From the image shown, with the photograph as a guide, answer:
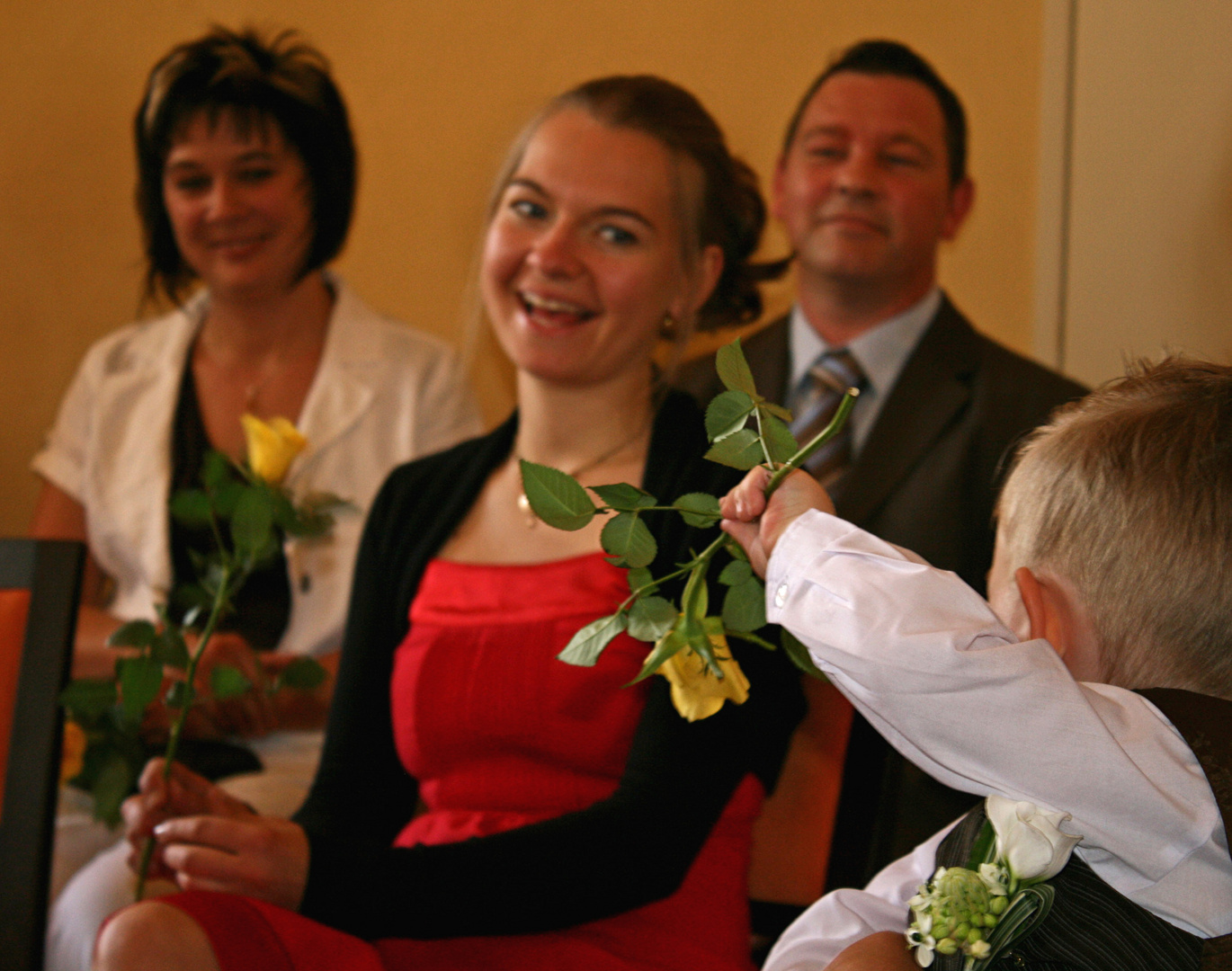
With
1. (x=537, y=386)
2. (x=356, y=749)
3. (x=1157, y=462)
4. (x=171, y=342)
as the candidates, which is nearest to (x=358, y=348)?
(x=171, y=342)

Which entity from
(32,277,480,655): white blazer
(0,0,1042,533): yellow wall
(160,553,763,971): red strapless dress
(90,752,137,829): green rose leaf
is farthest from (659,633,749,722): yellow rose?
(0,0,1042,533): yellow wall

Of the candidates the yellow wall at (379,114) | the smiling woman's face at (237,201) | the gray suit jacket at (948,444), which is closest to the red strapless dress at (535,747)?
the gray suit jacket at (948,444)

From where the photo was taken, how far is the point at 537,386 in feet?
4.58

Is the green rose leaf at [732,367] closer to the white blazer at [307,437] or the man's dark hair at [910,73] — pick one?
the white blazer at [307,437]

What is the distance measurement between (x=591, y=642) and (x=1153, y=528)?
370mm

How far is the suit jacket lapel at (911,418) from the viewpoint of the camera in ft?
6.03

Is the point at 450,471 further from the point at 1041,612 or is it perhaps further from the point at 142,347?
the point at 142,347

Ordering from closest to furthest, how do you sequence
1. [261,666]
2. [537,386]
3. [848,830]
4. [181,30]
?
[848,830]
[537,386]
[261,666]
[181,30]

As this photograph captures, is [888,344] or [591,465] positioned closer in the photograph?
[591,465]

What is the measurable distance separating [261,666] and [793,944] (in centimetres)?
99

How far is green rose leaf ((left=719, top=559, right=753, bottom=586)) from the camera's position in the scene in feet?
2.85

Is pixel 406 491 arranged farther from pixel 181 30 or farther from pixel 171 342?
pixel 181 30

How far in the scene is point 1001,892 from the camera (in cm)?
71

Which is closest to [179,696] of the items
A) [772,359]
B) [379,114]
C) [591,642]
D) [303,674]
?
[303,674]
